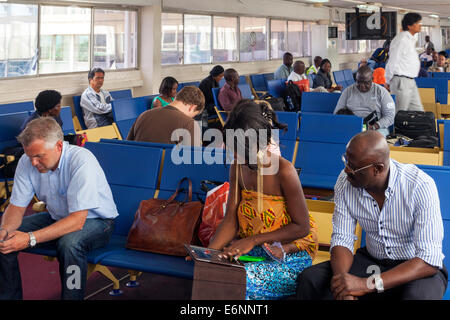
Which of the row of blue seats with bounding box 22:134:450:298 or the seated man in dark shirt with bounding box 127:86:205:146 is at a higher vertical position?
the seated man in dark shirt with bounding box 127:86:205:146

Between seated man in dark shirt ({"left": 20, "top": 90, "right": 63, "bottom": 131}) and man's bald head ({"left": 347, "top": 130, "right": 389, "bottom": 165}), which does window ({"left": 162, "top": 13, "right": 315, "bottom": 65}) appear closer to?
seated man in dark shirt ({"left": 20, "top": 90, "right": 63, "bottom": 131})

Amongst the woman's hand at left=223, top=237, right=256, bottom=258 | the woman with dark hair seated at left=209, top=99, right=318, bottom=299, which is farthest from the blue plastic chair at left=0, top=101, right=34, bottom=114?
the woman's hand at left=223, top=237, right=256, bottom=258

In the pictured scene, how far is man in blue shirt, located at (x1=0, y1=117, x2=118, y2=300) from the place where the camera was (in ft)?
10.5

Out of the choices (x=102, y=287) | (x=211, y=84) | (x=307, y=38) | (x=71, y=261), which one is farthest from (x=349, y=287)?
(x=307, y=38)

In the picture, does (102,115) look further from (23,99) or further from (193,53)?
(193,53)

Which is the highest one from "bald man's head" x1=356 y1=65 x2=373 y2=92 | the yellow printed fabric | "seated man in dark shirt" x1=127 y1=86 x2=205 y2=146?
"bald man's head" x1=356 y1=65 x2=373 y2=92

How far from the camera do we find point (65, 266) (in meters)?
3.21

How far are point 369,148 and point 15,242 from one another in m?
1.89

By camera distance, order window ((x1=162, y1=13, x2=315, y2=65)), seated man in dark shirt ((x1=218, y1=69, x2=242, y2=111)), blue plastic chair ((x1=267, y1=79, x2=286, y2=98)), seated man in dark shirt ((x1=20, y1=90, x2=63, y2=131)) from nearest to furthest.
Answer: seated man in dark shirt ((x1=20, y1=90, x2=63, y2=131)), seated man in dark shirt ((x1=218, y1=69, x2=242, y2=111)), blue plastic chair ((x1=267, y1=79, x2=286, y2=98)), window ((x1=162, y1=13, x2=315, y2=65))

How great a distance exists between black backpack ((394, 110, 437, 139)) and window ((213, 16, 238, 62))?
7.15m

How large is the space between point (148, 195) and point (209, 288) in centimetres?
133

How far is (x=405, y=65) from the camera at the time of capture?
7000mm

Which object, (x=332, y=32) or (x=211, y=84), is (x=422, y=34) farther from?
(x=211, y=84)
